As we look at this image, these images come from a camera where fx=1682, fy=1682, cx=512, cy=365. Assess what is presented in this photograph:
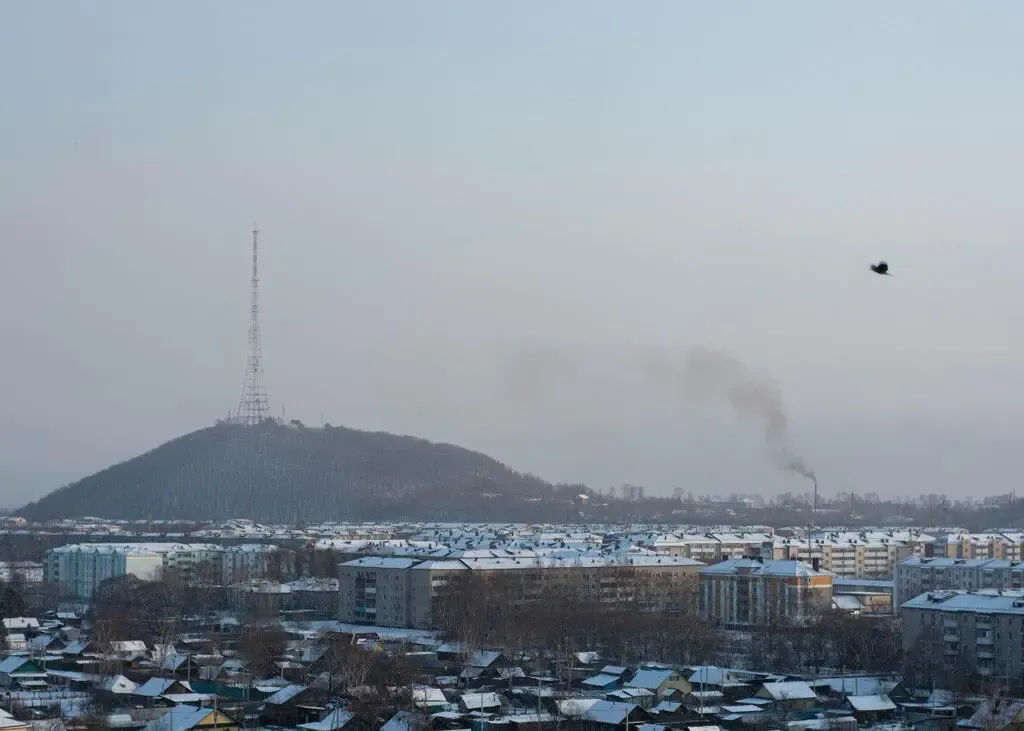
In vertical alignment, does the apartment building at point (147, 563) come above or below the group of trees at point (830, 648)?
above

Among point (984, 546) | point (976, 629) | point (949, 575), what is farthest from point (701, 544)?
point (976, 629)

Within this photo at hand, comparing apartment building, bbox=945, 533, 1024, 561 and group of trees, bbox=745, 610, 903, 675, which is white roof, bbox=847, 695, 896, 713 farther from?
apartment building, bbox=945, 533, 1024, 561

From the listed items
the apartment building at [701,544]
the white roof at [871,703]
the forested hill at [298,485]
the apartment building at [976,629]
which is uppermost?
the forested hill at [298,485]

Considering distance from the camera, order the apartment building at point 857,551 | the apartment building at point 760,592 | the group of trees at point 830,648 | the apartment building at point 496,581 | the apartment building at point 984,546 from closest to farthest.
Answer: the group of trees at point 830,648 < the apartment building at point 760,592 < the apartment building at point 496,581 < the apartment building at point 984,546 < the apartment building at point 857,551

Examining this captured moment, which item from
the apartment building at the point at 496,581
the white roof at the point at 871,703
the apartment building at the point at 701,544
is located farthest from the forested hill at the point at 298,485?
the white roof at the point at 871,703

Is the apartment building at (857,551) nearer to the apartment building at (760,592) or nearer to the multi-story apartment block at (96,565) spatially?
the apartment building at (760,592)

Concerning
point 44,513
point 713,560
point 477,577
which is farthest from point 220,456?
point 477,577
